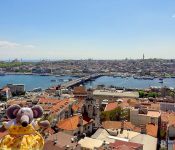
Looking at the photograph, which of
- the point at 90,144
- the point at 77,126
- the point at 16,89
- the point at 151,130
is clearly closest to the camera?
the point at 90,144

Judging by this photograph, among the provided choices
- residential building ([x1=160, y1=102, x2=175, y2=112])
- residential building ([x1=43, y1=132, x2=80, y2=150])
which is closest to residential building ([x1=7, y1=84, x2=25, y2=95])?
residential building ([x1=160, y1=102, x2=175, y2=112])

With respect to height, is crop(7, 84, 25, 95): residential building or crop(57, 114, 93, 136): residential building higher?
crop(57, 114, 93, 136): residential building

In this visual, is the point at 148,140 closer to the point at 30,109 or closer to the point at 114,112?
the point at 114,112

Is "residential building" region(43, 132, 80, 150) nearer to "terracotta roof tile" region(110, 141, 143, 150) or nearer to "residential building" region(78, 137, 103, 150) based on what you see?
"residential building" region(78, 137, 103, 150)

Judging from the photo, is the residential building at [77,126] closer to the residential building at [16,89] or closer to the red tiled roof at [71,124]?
Result: the red tiled roof at [71,124]

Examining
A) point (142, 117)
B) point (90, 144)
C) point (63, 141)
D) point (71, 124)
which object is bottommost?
point (142, 117)

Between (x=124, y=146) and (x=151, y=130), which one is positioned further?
(x=151, y=130)

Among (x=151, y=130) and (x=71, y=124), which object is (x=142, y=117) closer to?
(x=151, y=130)

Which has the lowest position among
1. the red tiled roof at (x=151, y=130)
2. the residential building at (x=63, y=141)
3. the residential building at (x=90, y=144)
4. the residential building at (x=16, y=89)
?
the residential building at (x=16, y=89)

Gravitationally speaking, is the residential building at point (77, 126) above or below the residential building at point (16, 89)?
above

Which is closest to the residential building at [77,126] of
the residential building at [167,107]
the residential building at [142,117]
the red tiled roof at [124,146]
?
the red tiled roof at [124,146]

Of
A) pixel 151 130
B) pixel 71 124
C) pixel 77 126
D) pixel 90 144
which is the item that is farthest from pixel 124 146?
pixel 151 130

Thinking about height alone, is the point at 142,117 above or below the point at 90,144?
below
